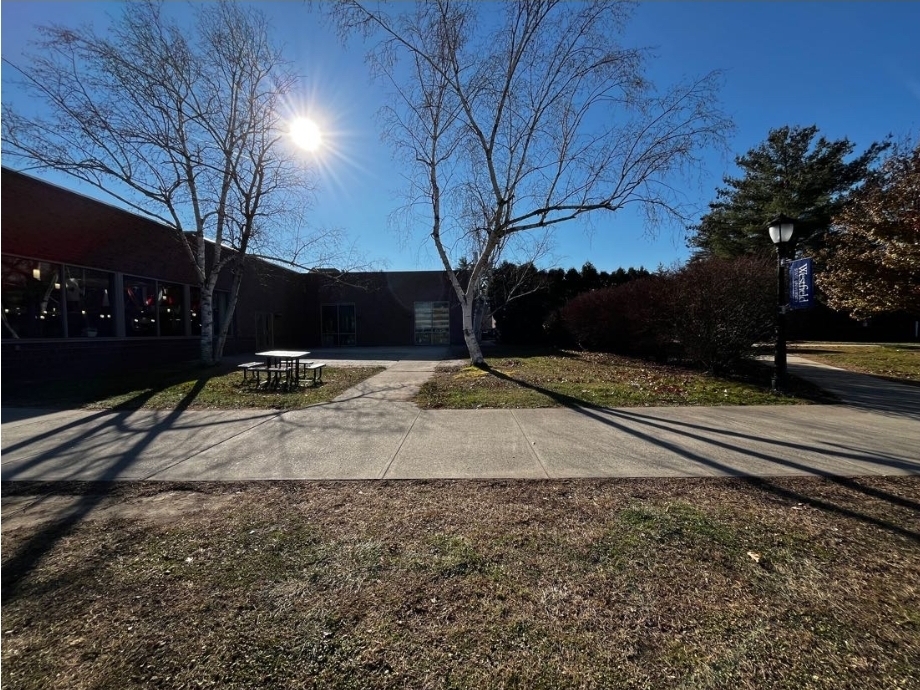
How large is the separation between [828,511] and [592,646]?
8.85ft

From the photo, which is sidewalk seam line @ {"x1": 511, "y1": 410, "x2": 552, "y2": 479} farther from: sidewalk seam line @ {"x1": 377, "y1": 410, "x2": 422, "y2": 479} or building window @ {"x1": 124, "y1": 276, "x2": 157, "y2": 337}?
building window @ {"x1": 124, "y1": 276, "x2": 157, "y2": 337}

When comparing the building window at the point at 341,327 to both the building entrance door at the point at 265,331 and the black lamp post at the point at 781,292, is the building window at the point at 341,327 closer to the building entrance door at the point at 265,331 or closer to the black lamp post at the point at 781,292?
the building entrance door at the point at 265,331

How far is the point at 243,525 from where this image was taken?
11.1ft

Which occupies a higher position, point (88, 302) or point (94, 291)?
point (94, 291)

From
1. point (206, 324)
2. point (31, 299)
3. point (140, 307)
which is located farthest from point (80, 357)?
point (206, 324)

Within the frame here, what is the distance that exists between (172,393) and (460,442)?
7490mm

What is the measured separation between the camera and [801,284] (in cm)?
866

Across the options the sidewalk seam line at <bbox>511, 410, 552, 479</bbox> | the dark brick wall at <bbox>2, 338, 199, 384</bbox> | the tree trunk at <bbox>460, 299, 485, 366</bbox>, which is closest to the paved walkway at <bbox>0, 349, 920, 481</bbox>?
the sidewalk seam line at <bbox>511, 410, 552, 479</bbox>

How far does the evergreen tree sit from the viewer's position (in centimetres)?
2594

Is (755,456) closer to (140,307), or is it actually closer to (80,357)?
(80,357)

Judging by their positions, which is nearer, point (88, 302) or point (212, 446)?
point (212, 446)

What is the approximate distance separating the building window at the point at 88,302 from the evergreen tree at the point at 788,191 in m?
29.8

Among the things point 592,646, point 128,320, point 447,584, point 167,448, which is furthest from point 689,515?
point 128,320

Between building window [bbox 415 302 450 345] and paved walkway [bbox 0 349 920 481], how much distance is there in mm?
21732
